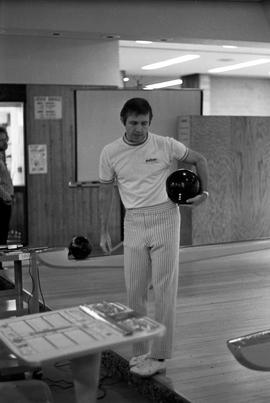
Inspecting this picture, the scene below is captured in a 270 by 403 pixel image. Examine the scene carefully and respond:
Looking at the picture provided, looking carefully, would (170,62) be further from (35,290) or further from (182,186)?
(182,186)

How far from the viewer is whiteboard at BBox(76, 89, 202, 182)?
782cm

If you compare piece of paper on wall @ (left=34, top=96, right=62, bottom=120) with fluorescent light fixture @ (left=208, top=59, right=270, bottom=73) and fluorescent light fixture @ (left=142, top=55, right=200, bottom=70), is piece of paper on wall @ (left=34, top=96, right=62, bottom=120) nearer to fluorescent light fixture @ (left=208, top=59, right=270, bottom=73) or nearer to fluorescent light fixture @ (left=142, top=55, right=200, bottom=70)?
fluorescent light fixture @ (left=142, top=55, right=200, bottom=70)

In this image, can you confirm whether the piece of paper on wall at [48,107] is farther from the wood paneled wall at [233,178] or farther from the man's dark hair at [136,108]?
the man's dark hair at [136,108]

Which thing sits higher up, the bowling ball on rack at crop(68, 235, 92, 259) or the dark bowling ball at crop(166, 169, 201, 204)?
the dark bowling ball at crop(166, 169, 201, 204)

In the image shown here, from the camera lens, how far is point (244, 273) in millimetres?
6492

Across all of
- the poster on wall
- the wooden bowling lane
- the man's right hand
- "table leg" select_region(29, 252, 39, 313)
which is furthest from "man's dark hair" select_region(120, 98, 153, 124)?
the poster on wall

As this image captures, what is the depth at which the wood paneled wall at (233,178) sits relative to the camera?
8.20 meters

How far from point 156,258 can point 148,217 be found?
0.22 metres

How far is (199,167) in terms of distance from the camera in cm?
369

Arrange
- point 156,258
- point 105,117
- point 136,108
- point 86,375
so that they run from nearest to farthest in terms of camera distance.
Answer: point 86,375, point 136,108, point 156,258, point 105,117

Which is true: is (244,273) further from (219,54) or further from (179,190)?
(219,54)

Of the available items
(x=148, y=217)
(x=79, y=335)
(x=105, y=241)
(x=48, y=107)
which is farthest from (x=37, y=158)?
(x=79, y=335)

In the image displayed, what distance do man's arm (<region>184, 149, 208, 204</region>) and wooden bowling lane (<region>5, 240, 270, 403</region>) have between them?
0.97 m

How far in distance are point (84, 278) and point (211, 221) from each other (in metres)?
2.43
